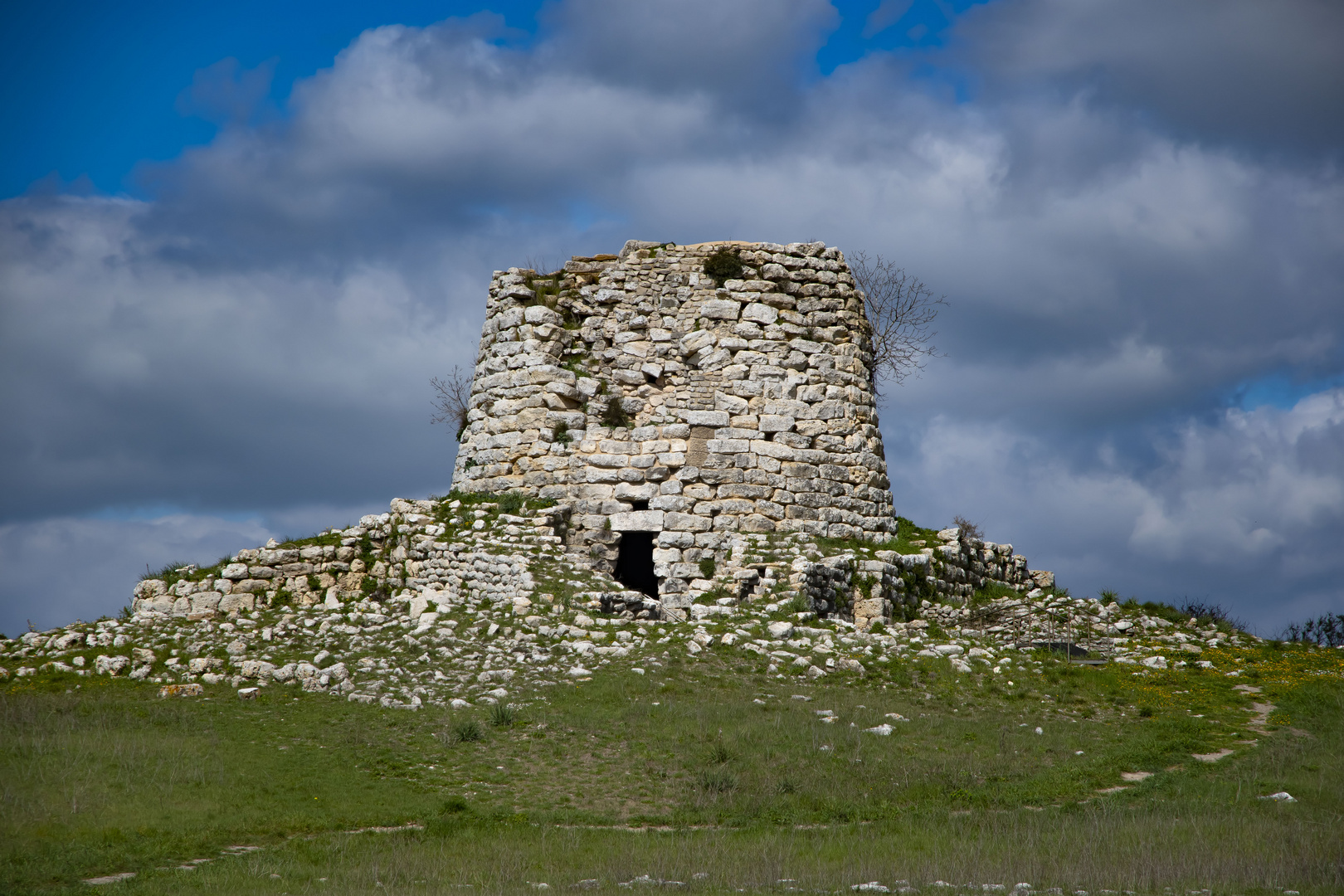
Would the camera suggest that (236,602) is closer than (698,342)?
Yes

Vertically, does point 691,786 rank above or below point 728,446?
below

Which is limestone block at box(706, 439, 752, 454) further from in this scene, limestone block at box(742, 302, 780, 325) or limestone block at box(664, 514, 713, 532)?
limestone block at box(742, 302, 780, 325)

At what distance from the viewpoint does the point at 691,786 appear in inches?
426

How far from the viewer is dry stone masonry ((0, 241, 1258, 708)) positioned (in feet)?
49.6

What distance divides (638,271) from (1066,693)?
33.3 ft

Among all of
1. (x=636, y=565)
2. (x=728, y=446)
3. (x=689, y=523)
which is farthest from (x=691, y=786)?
(x=636, y=565)

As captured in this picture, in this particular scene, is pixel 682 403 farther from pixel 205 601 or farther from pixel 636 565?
pixel 205 601

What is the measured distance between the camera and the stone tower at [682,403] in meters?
17.9

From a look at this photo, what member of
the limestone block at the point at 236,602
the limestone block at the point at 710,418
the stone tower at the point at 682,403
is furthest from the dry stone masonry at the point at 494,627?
the limestone block at the point at 710,418

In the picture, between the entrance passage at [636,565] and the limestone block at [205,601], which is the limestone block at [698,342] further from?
the limestone block at [205,601]

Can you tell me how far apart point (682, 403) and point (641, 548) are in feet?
10.9

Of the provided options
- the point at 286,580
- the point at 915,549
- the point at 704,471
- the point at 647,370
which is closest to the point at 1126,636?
the point at 915,549

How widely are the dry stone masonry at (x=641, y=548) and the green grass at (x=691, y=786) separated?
1046 mm

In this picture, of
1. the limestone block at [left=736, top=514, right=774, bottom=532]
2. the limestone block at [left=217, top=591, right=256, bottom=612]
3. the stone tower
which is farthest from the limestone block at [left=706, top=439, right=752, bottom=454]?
→ the limestone block at [left=217, top=591, right=256, bottom=612]
